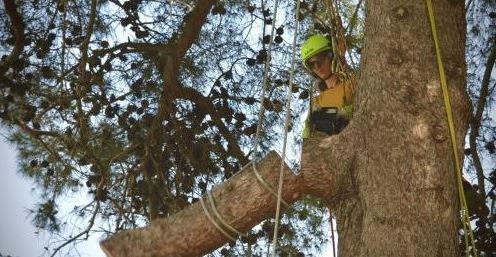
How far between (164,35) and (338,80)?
1332mm

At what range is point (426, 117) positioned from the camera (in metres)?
1.19

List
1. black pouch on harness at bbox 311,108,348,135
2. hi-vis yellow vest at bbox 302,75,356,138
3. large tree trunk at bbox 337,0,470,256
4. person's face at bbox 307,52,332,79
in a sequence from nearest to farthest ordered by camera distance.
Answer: large tree trunk at bbox 337,0,470,256, black pouch on harness at bbox 311,108,348,135, hi-vis yellow vest at bbox 302,75,356,138, person's face at bbox 307,52,332,79

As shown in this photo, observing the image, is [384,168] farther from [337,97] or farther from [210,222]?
[337,97]

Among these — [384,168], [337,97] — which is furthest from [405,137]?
[337,97]

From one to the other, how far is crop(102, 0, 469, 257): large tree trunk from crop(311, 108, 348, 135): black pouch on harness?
33cm

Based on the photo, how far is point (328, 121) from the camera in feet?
5.39

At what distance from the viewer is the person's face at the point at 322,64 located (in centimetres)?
206

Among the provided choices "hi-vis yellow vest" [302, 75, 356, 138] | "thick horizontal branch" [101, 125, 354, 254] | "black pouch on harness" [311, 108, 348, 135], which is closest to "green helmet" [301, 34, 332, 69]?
"hi-vis yellow vest" [302, 75, 356, 138]

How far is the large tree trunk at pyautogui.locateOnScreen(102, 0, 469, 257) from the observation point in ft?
3.74

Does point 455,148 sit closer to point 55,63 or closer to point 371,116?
point 371,116

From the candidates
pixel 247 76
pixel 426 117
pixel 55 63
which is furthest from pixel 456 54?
pixel 55 63

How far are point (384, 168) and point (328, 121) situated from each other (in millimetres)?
484

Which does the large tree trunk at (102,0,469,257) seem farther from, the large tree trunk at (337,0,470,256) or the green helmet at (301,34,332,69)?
the green helmet at (301,34,332,69)

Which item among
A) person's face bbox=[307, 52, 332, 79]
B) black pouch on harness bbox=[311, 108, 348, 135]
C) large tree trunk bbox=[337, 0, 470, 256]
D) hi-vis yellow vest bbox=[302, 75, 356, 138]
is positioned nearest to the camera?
large tree trunk bbox=[337, 0, 470, 256]
